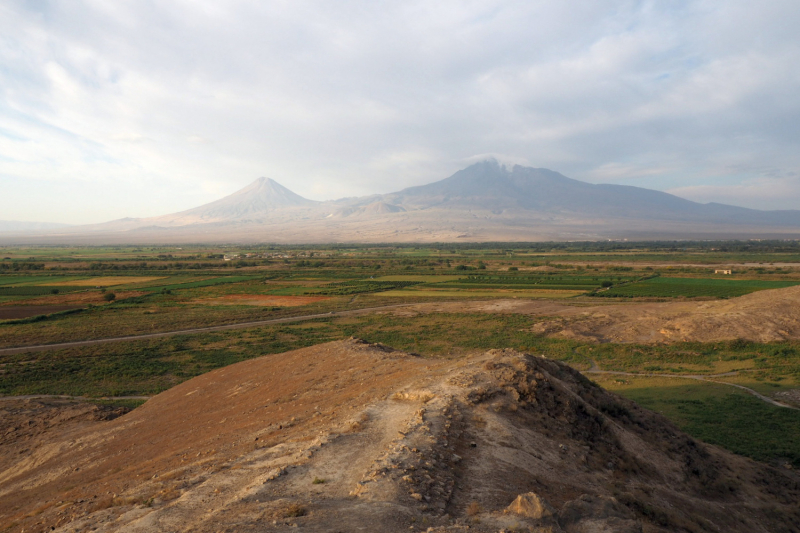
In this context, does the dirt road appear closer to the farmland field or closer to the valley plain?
the valley plain

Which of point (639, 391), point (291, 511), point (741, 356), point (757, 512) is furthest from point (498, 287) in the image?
point (291, 511)

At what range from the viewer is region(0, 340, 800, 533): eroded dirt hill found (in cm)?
918

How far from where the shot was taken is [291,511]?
8.56m

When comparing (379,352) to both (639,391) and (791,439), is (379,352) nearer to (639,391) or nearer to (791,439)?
(639,391)

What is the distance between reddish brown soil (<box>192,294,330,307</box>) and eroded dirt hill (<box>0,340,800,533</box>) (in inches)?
1890

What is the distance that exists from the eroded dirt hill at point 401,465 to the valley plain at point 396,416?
78 millimetres

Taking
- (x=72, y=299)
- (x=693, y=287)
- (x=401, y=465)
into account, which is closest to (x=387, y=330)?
(x=401, y=465)

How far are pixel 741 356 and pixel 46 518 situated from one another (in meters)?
43.7

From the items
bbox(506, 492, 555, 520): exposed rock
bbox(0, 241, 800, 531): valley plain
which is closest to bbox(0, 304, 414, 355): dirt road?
bbox(0, 241, 800, 531): valley plain

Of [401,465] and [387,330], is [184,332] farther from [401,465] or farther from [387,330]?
[401,465]

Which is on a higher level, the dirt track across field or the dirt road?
the dirt track across field

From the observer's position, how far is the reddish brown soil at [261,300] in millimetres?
70000

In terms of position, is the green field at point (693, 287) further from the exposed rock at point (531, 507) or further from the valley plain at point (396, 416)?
the exposed rock at point (531, 507)

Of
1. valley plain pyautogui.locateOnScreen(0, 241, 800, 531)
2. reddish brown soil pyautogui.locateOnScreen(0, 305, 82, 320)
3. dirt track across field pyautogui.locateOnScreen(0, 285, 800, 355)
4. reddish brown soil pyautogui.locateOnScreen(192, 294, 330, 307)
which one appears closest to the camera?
valley plain pyautogui.locateOnScreen(0, 241, 800, 531)
